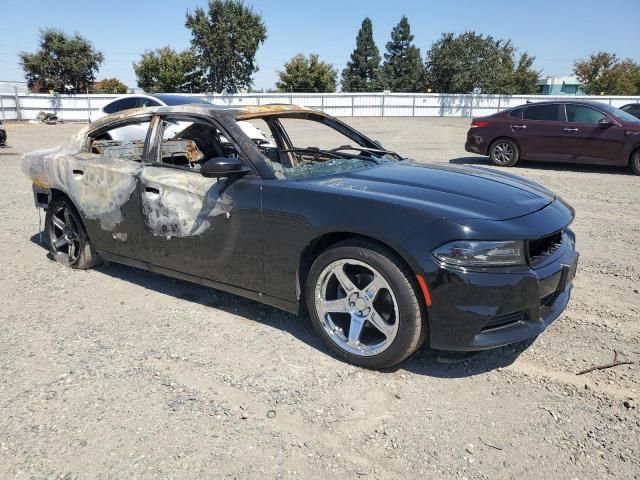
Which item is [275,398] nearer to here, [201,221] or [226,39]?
[201,221]

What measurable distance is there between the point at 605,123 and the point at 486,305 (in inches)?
363

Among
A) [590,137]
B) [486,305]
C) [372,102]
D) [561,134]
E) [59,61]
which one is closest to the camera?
[486,305]

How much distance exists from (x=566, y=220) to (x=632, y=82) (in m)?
61.8

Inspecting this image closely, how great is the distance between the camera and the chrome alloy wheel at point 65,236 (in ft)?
15.6

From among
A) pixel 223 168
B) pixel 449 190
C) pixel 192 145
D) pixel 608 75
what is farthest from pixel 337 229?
pixel 608 75

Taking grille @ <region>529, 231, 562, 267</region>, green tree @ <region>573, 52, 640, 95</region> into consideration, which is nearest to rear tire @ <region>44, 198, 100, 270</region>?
grille @ <region>529, 231, 562, 267</region>

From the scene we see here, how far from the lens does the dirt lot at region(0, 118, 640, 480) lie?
7.41 feet

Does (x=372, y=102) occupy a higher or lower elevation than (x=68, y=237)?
higher

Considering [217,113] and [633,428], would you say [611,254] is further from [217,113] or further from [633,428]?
[217,113]

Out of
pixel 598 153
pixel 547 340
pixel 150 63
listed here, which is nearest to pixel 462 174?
pixel 547 340

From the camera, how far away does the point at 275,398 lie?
2.75m

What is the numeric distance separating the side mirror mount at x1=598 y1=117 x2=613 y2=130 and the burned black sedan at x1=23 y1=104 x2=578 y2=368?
304 inches

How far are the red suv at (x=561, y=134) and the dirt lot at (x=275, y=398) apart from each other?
696 centimetres

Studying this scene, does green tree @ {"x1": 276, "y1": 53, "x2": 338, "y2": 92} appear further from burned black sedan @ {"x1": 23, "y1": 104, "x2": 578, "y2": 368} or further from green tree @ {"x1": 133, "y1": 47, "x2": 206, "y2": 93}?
burned black sedan @ {"x1": 23, "y1": 104, "x2": 578, "y2": 368}
